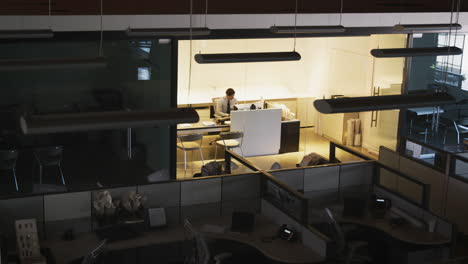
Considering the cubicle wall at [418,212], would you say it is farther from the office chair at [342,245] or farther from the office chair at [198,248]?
the office chair at [198,248]

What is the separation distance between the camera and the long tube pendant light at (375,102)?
4789 mm

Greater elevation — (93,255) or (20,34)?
(20,34)

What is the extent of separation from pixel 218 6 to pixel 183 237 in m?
3.53

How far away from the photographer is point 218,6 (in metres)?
8.67

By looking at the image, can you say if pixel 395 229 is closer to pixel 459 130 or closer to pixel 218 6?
pixel 218 6

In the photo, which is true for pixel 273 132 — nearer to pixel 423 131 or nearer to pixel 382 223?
pixel 423 131

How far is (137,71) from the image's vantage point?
878 centimetres

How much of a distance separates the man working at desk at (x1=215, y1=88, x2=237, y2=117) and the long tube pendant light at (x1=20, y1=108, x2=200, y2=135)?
698cm

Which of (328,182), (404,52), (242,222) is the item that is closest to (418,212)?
(328,182)

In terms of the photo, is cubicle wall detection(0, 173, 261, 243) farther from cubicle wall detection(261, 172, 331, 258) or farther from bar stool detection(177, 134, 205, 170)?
bar stool detection(177, 134, 205, 170)

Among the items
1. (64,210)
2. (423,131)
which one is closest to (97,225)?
(64,210)

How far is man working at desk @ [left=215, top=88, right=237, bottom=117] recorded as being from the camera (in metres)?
11.8

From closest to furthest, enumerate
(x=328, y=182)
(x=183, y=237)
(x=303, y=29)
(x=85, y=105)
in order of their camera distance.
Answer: (x=183, y=237)
(x=303, y=29)
(x=328, y=182)
(x=85, y=105)

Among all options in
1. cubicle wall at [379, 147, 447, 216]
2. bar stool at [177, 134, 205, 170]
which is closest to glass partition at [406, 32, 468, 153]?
cubicle wall at [379, 147, 447, 216]
